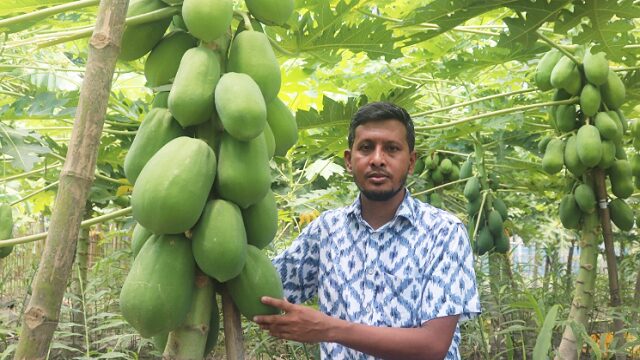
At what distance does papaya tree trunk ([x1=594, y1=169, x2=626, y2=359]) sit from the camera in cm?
340

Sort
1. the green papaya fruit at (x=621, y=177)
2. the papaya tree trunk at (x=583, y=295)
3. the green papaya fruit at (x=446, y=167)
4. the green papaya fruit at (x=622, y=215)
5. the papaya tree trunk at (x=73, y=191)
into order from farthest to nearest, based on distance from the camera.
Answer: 1. the green papaya fruit at (x=446, y=167)
2. the green papaya fruit at (x=622, y=215)
3. the green papaya fruit at (x=621, y=177)
4. the papaya tree trunk at (x=583, y=295)
5. the papaya tree trunk at (x=73, y=191)

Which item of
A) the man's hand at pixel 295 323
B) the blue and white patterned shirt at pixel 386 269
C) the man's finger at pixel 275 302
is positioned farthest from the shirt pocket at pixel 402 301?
the man's finger at pixel 275 302

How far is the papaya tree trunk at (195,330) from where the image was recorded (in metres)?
1.20

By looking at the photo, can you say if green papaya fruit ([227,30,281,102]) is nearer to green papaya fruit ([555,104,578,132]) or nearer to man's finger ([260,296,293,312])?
man's finger ([260,296,293,312])

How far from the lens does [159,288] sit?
1.17 metres

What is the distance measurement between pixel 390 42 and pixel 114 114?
5.77 feet

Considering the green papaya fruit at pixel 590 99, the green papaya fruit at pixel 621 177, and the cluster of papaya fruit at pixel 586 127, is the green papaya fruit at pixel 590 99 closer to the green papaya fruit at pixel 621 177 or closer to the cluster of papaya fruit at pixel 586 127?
the cluster of papaya fruit at pixel 586 127

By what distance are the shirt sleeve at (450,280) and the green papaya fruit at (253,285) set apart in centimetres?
76

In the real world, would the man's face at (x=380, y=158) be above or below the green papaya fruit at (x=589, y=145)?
below

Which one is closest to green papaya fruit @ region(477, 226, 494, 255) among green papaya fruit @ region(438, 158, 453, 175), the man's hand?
green papaya fruit @ region(438, 158, 453, 175)

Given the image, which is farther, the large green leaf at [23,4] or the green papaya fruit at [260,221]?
the large green leaf at [23,4]

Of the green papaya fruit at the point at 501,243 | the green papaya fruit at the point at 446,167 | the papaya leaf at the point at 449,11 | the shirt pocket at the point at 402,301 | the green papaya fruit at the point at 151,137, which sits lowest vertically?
the shirt pocket at the point at 402,301

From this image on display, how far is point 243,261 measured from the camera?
123cm

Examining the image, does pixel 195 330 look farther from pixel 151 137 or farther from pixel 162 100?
pixel 162 100
